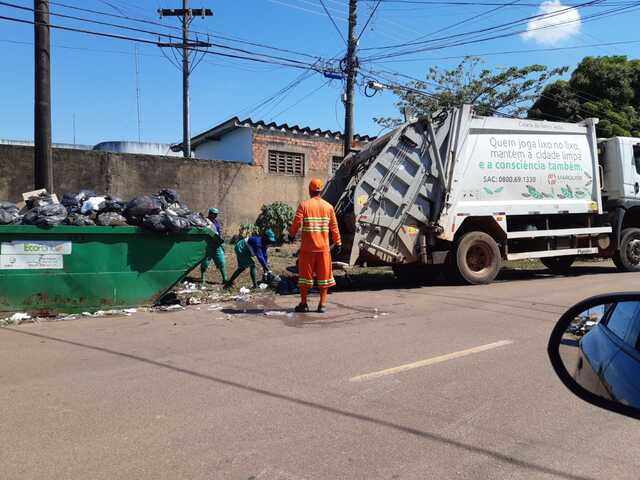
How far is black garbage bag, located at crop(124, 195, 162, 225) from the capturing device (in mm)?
8008

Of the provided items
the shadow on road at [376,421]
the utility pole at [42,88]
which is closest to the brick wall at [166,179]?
the utility pole at [42,88]

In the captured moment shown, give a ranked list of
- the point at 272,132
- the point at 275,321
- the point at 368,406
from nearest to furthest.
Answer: the point at 368,406 < the point at 275,321 < the point at 272,132

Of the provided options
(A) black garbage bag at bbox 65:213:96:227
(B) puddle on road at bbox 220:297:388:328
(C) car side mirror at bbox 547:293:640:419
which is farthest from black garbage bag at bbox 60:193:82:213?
(C) car side mirror at bbox 547:293:640:419

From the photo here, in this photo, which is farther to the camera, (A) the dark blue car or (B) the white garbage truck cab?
(B) the white garbage truck cab

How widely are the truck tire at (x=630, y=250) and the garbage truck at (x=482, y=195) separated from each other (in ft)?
0.08

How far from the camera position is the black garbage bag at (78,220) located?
7.70m

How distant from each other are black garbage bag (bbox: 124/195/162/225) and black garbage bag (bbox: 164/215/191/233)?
0.20 metres

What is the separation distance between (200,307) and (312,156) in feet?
35.6

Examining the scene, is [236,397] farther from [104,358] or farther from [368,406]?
[104,358]

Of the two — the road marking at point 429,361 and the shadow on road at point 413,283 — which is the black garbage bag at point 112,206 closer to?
the shadow on road at point 413,283

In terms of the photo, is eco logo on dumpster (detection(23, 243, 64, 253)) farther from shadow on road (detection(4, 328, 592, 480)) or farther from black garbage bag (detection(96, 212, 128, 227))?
shadow on road (detection(4, 328, 592, 480))

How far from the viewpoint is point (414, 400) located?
4184 mm

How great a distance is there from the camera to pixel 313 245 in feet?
25.4

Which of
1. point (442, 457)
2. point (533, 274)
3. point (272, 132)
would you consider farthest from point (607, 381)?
point (272, 132)
